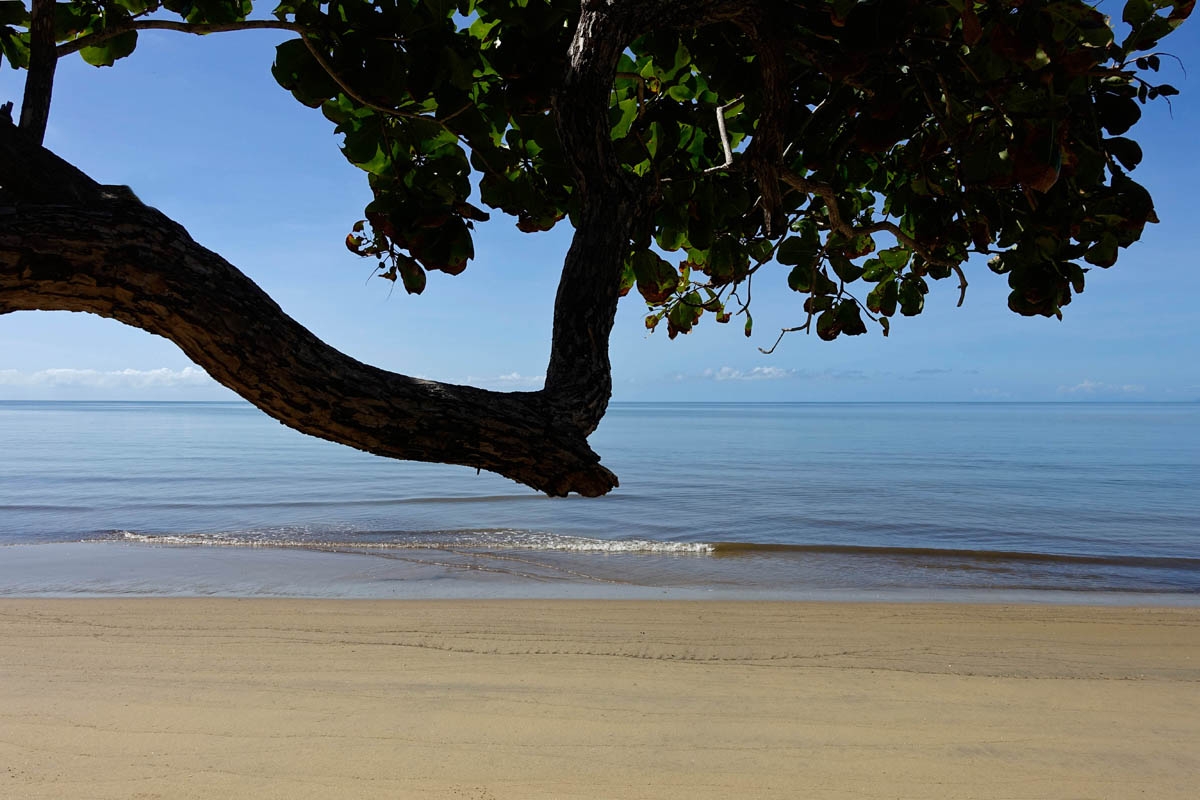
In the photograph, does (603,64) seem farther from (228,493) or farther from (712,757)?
(228,493)

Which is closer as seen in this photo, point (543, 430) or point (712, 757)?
point (543, 430)

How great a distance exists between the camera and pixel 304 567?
9.74 m

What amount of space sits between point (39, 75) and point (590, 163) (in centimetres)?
89

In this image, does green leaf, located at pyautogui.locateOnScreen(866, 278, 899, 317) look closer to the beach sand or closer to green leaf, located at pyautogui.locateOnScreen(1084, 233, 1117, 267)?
green leaf, located at pyautogui.locateOnScreen(1084, 233, 1117, 267)

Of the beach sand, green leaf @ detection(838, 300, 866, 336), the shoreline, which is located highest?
green leaf @ detection(838, 300, 866, 336)

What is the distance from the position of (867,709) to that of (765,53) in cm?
383

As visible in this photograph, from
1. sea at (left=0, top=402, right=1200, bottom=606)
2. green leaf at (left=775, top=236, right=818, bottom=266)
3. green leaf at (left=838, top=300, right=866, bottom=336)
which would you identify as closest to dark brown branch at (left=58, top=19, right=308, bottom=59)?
green leaf at (left=775, top=236, right=818, bottom=266)

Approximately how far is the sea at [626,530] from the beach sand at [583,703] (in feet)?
5.23

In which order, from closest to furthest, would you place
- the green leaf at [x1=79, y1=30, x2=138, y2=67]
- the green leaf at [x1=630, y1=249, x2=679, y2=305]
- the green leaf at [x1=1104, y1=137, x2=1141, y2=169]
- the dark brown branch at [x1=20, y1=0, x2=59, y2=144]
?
the dark brown branch at [x1=20, y1=0, x2=59, y2=144]
the green leaf at [x1=1104, y1=137, x2=1141, y2=169]
the green leaf at [x1=79, y1=30, x2=138, y2=67]
the green leaf at [x1=630, y1=249, x2=679, y2=305]

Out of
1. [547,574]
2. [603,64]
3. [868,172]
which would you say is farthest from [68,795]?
[547,574]

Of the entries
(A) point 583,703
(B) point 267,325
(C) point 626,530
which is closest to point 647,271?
(B) point 267,325

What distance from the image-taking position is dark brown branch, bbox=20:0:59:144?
1312 millimetres

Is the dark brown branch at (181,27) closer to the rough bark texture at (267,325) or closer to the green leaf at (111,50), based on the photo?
the rough bark texture at (267,325)

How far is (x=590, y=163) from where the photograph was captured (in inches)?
62.6
